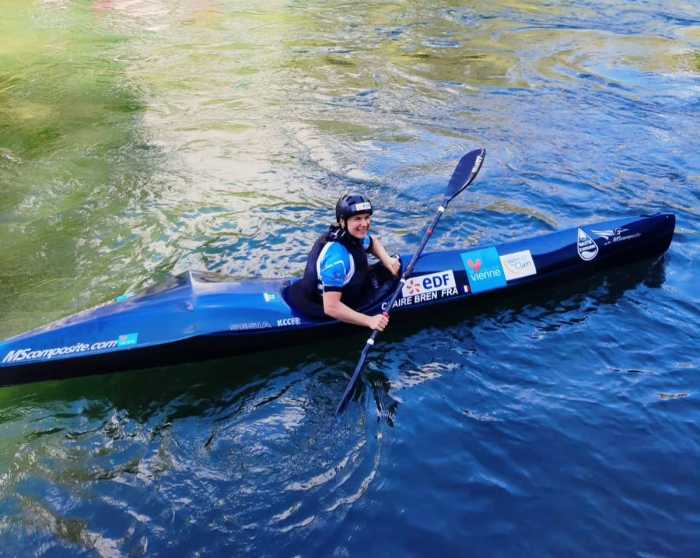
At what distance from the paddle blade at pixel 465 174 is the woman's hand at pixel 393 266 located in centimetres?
108

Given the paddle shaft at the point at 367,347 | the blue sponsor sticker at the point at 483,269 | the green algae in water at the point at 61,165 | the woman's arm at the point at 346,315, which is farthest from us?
the green algae in water at the point at 61,165

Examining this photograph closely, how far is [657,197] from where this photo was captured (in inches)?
324

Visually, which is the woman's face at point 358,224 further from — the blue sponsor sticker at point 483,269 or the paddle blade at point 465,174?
the paddle blade at point 465,174

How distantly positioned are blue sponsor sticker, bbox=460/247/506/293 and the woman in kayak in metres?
0.99

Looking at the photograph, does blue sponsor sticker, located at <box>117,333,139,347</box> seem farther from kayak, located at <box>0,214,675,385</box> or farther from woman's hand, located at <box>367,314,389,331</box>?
woman's hand, located at <box>367,314,389,331</box>

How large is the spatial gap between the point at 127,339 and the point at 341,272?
1.68 metres

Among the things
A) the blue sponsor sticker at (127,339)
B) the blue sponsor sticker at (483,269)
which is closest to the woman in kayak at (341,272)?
the blue sponsor sticker at (483,269)

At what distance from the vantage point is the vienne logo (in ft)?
21.0

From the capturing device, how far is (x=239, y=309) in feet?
17.7

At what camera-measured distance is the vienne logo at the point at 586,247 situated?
639 cm

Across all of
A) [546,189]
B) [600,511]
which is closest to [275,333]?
[600,511]

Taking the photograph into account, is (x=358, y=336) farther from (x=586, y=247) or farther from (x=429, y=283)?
(x=586, y=247)

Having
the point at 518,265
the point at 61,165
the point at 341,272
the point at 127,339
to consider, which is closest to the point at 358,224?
the point at 341,272

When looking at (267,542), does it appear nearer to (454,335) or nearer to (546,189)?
(454,335)
